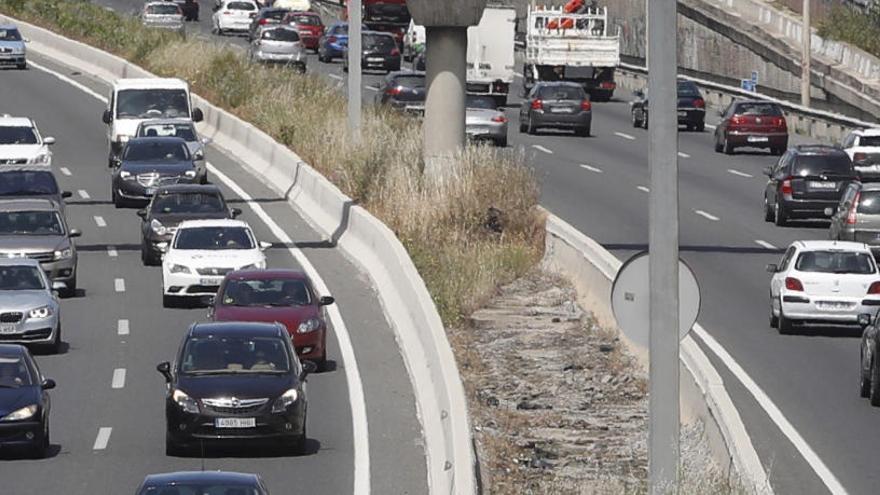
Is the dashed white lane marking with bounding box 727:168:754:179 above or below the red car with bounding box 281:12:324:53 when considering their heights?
below

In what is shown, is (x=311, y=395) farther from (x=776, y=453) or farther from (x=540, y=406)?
(x=776, y=453)

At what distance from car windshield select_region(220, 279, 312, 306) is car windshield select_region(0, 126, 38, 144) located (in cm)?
2123

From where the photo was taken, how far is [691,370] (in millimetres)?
24688

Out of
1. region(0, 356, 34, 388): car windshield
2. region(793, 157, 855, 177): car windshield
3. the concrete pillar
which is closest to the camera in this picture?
region(0, 356, 34, 388): car windshield

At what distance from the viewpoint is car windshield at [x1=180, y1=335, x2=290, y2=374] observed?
80.7 ft

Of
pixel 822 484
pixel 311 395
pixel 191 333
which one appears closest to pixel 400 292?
pixel 311 395

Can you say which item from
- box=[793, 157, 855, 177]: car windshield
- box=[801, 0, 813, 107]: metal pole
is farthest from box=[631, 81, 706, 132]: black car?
box=[793, 157, 855, 177]: car windshield

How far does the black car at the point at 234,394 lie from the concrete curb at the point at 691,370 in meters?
3.85

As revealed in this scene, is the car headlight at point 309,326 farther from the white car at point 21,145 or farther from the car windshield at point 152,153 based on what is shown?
the white car at point 21,145

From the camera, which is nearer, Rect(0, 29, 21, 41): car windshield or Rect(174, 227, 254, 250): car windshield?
Rect(174, 227, 254, 250): car windshield

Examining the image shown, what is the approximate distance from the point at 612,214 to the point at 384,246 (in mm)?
11400

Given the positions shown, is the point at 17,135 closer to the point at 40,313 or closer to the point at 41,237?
the point at 41,237

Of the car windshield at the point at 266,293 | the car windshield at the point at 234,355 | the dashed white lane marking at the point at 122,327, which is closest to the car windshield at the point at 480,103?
the dashed white lane marking at the point at 122,327

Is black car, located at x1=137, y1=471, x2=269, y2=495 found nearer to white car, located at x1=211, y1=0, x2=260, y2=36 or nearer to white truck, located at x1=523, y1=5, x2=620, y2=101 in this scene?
white truck, located at x1=523, y1=5, x2=620, y2=101
